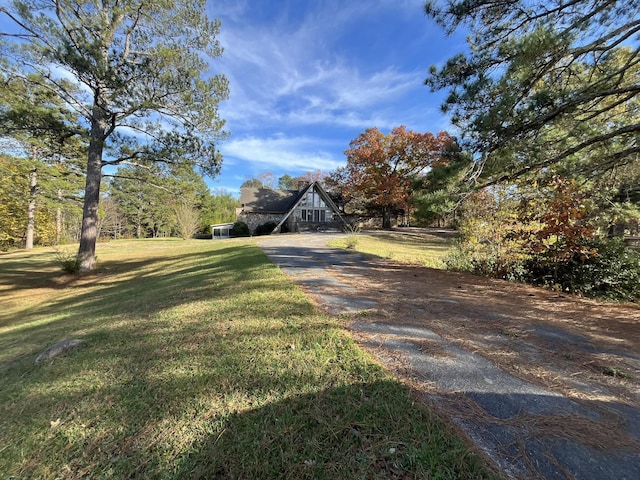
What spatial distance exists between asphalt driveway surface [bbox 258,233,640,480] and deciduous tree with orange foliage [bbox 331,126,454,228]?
73.2 ft

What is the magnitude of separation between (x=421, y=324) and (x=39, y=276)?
578 inches

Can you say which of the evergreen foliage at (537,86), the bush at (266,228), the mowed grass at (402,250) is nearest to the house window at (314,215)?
the bush at (266,228)

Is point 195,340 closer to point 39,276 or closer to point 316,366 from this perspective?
point 316,366

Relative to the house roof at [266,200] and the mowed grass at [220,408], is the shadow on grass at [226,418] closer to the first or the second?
the mowed grass at [220,408]

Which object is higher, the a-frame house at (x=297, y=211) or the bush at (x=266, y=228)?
the a-frame house at (x=297, y=211)

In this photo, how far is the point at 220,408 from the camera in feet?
6.46

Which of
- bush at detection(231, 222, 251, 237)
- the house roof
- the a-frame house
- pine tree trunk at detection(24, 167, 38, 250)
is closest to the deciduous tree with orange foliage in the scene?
the a-frame house

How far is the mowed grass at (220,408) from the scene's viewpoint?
155cm

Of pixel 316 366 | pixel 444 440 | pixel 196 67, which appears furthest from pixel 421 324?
pixel 196 67

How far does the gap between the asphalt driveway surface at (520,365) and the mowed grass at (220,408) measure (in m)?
0.32

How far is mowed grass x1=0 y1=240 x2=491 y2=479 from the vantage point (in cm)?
155

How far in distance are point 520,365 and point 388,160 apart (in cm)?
2695

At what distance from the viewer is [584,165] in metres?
5.66

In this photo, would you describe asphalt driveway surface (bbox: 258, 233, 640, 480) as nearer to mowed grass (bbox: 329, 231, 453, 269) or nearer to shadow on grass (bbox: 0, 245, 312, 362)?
shadow on grass (bbox: 0, 245, 312, 362)
